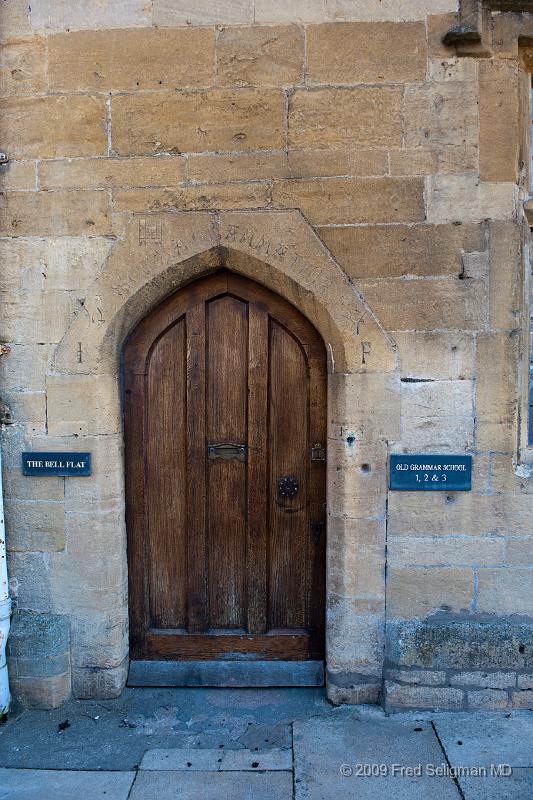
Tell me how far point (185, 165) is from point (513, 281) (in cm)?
189

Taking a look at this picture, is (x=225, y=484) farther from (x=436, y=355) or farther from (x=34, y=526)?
(x=436, y=355)

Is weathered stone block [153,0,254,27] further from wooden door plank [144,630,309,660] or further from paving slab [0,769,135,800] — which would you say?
paving slab [0,769,135,800]

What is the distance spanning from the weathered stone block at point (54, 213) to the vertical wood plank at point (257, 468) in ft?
3.22

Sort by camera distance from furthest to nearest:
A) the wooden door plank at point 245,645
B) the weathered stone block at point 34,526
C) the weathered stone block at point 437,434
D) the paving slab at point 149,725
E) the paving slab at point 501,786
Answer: the wooden door plank at point 245,645 < the weathered stone block at point 34,526 < the weathered stone block at point 437,434 < the paving slab at point 149,725 < the paving slab at point 501,786

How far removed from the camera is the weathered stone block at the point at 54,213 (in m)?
3.27

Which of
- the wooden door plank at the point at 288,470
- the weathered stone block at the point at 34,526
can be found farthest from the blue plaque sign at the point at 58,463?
the wooden door plank at the point at 288,470

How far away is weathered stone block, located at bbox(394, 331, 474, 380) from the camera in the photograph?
3.25 m

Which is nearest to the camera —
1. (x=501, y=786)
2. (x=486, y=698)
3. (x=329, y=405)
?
(x=501, y=786)

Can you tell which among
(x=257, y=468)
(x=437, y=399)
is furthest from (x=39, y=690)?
(x=437, y=399)

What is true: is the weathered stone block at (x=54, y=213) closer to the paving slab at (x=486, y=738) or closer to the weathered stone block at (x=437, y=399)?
the weathered stone block at (x=437, y=399)

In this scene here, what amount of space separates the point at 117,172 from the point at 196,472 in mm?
1741

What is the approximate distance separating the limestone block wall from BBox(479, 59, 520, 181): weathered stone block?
1 centimetres

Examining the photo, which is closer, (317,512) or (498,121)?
(498,121)

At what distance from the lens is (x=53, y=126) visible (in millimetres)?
3275
